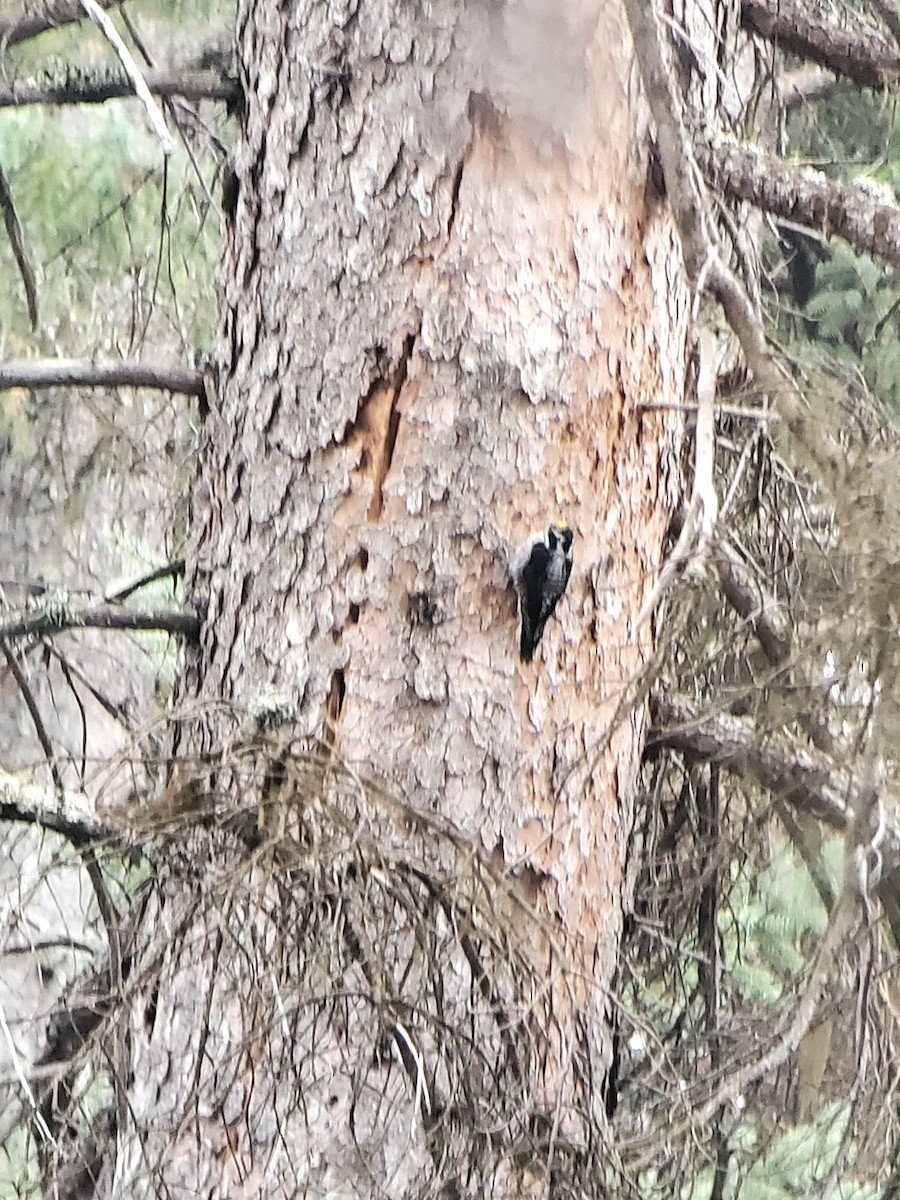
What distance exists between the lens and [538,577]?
185cm

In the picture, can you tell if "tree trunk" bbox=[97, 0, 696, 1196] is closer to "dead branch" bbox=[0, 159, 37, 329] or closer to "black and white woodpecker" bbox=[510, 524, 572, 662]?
"black and white woodpecker" bbox=[510, 524, 572, 662]

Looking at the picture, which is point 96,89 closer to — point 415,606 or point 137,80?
point 137,80

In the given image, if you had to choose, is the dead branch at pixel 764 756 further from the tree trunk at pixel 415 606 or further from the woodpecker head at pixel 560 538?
the woodpecker head at pixel 560 538

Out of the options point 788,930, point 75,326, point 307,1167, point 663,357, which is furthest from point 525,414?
point 75,326

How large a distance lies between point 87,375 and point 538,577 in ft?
2.63

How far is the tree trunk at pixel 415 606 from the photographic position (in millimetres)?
1676

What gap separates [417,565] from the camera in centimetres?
186

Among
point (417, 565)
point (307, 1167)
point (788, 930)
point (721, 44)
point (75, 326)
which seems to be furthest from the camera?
point (75, 326)

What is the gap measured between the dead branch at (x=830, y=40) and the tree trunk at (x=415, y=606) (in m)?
0.49

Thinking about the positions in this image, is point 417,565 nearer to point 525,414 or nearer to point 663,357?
point 525,414

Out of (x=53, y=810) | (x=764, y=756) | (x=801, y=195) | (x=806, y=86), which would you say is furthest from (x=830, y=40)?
(x=53, y=810)

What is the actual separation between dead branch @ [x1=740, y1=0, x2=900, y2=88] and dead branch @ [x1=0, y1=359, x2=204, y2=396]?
3.92 feet

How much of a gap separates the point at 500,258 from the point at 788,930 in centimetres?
192

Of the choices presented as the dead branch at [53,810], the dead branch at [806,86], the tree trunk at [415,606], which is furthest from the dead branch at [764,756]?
the dead branch at [806,86]
